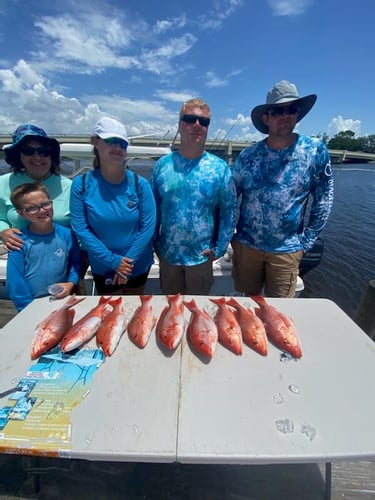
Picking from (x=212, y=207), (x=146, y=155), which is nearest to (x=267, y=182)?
(x=212, y=207)

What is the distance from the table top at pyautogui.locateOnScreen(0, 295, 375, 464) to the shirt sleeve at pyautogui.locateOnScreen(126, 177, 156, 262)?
101cm

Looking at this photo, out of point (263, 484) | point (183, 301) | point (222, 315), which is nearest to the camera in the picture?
point (263, 484)

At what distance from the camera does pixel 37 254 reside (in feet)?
7.66

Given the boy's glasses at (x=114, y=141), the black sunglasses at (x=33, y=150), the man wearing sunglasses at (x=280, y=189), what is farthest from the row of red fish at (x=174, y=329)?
the black sunglasses at (x=33, y=150)

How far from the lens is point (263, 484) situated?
166 cm

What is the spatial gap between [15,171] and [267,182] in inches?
98.5

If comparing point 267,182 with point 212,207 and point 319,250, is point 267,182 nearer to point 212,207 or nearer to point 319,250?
point 212,207

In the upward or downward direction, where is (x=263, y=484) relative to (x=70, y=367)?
downward

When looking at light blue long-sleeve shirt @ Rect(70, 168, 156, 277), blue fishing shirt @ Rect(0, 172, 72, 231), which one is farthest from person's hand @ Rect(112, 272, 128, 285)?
blue fishing shirt @ Rect(0, 172, 72, 231)

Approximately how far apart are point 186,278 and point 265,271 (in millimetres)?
924

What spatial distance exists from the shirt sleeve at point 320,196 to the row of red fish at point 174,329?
4.15ft

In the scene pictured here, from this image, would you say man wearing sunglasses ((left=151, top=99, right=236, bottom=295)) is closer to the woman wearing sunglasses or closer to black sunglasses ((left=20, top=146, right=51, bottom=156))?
the woman wearing sunglasses

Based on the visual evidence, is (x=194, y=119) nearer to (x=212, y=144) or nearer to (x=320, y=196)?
(x=320, y=196)

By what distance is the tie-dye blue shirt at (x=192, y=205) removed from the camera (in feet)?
8.51
